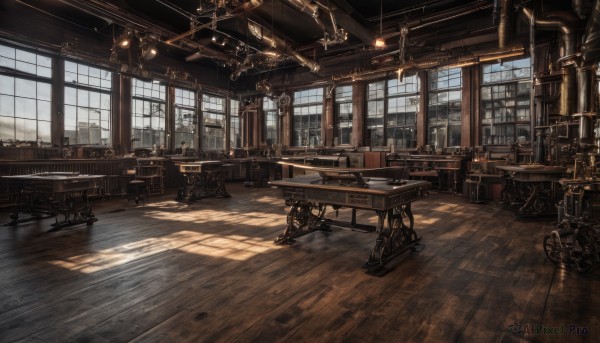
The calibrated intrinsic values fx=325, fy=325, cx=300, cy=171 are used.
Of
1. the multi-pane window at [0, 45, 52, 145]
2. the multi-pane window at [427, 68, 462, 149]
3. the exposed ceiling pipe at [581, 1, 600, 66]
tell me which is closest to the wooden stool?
the multi-pane window at [0, 45, 52, 145]

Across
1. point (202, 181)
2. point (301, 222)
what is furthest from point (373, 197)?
point (202, 181)

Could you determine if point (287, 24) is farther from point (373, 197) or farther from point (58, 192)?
point (373, 197)

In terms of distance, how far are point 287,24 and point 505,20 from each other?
5.31 metres

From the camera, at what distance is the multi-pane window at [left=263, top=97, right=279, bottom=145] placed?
13.3 m

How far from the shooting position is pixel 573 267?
118 inches

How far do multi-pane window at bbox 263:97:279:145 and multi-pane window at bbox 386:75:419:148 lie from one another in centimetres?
467

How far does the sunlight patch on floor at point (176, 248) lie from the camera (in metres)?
3.10

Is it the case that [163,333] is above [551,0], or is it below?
below

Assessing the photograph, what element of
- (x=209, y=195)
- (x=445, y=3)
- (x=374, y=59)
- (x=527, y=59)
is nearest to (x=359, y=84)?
(x=374, y=59)

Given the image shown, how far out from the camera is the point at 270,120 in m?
13.5

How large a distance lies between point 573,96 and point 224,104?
10.9 m

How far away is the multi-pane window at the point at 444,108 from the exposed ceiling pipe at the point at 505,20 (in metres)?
2.74

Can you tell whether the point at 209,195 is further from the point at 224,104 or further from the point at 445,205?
the point at 224,104

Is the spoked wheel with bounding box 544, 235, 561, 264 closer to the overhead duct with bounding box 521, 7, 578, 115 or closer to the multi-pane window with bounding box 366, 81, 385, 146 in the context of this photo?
the overhead duct with bounding box 521, 7, 578, 115
